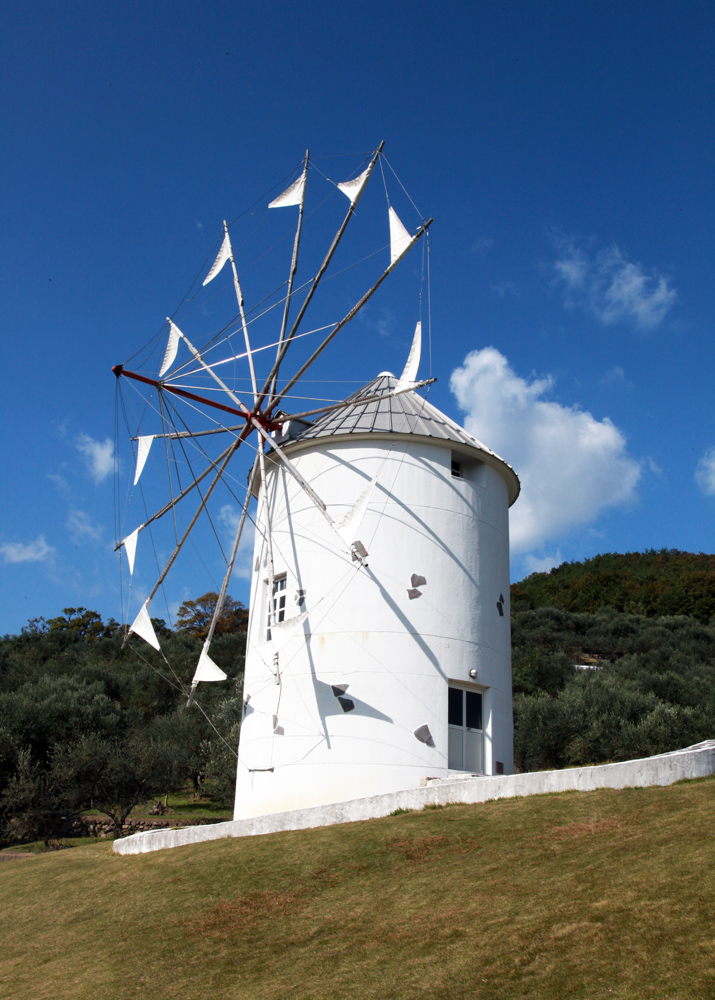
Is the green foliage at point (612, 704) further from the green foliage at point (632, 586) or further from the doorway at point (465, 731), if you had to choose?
the green foliage at point (632, 586)

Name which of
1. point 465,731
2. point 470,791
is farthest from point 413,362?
point 470,791

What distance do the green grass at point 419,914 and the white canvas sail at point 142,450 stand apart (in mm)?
8855

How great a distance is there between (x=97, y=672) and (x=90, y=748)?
15.3 meters

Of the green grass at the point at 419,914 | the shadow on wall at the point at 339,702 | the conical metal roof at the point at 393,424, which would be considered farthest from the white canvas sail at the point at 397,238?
the green grass at the point at 419,914

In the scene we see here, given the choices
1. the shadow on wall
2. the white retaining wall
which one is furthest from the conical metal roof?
the white retaining wall

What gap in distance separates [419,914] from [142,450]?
12.9 metres

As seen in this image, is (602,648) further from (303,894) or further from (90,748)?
(303,894)

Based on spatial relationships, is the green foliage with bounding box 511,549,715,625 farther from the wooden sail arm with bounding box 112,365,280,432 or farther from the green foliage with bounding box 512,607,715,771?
the wooden sail arm with bounding box 112,365,280,432

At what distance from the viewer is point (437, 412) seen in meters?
18.2

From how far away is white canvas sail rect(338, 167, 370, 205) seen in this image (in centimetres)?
1605

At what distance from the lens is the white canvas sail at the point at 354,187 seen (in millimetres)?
16047

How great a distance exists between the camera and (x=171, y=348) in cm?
1820

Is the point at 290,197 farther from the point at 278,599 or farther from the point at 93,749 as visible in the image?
the point at 93,749

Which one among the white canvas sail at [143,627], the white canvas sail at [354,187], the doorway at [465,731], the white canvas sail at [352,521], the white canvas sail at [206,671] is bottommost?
the doorway at [465,731]
